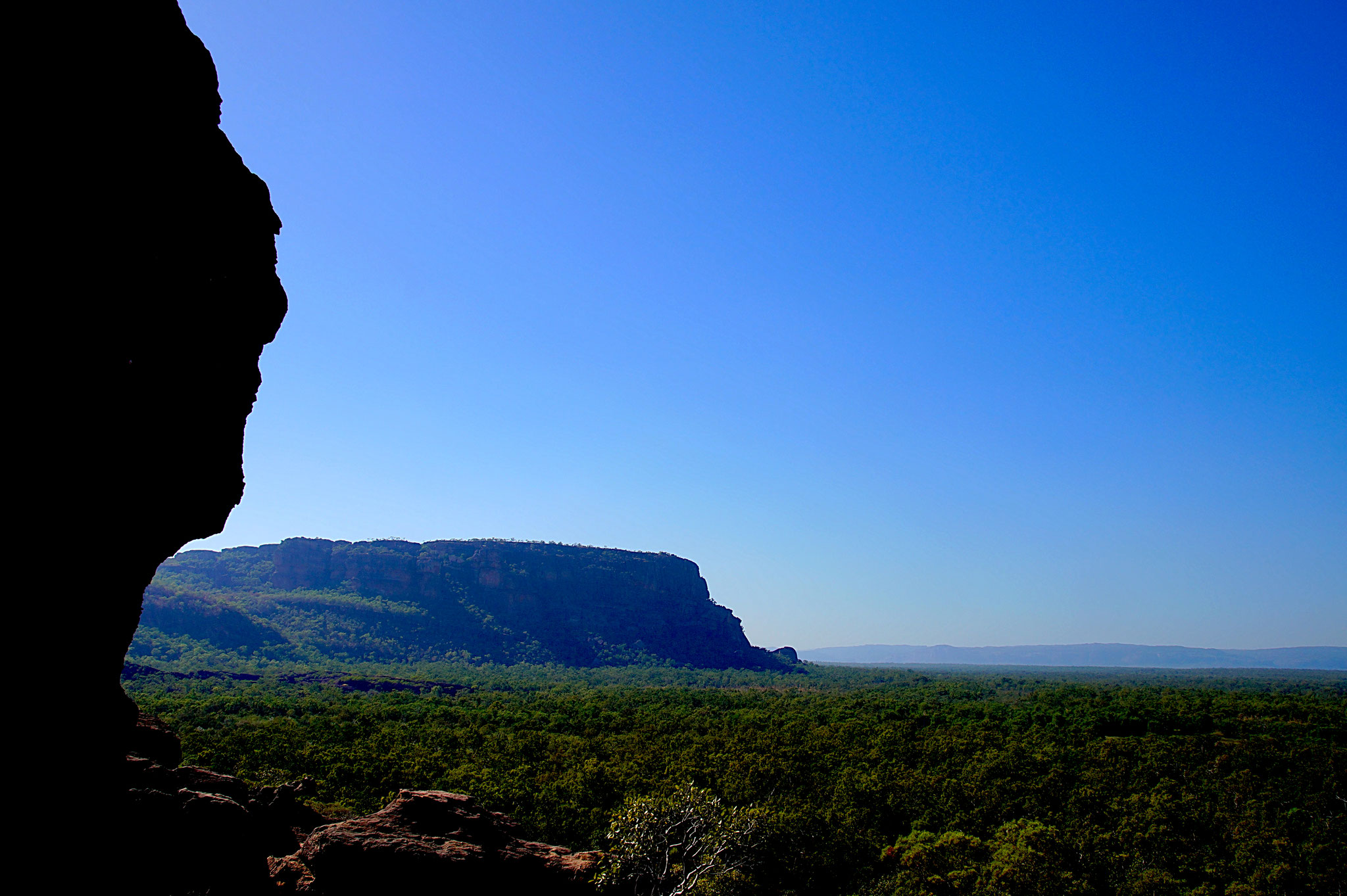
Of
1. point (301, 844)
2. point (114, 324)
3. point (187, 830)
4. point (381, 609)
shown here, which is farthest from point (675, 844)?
point (381, 609)

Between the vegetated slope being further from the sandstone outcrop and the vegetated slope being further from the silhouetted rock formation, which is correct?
the silhouetted rock formation

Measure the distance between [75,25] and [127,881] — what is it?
442 inches

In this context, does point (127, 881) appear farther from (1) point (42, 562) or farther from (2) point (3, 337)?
(2) point (3, 337)

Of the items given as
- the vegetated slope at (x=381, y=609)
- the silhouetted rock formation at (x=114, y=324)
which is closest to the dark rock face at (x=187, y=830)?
the silhouetted rock formation at (x=114, y=324)

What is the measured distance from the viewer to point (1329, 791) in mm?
35906

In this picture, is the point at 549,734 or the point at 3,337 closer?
the point at 3,337

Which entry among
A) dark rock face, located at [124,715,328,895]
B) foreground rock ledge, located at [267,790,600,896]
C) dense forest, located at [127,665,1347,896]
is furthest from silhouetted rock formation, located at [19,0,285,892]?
dense forest, located at [127,665,1347,896]

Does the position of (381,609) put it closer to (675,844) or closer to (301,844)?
(301,844)

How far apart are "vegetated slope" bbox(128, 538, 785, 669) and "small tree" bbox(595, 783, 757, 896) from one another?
14219 cm

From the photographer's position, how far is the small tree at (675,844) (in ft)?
66.2

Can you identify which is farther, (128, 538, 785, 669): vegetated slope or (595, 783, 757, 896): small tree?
(128, 538, 785, 669): vegetated slope

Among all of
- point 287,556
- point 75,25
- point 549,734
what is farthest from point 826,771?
point 287,556

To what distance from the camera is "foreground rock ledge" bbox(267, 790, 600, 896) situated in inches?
690

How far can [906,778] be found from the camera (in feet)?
122
